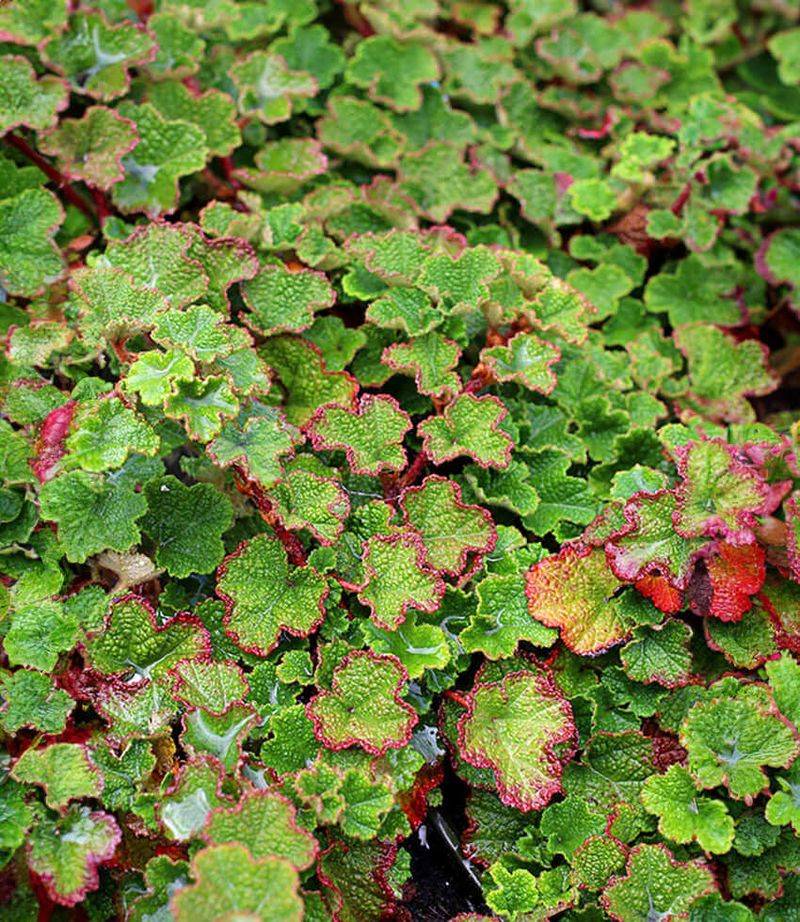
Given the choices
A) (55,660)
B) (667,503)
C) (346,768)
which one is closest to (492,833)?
(346,768)

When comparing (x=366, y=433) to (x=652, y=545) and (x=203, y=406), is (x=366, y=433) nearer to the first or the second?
(x=203, y=406)

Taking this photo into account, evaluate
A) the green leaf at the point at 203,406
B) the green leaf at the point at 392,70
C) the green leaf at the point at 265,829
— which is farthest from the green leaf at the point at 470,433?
the green leaf at the point at 392,70

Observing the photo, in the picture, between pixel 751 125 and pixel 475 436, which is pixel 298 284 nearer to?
pixel 475 436

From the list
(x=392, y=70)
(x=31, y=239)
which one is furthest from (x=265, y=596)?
(x=392, y=70)

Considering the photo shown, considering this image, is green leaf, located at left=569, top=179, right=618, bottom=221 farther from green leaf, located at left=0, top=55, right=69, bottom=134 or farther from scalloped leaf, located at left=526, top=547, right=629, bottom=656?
green leaf, located at left=0, top=55, right=69, bottom=134

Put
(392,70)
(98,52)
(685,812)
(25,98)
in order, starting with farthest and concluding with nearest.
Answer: (392,70)
(98,52)
(25,98)
(685,812)

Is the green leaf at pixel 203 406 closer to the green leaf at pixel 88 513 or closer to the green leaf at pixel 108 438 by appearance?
the green leaf at pixel 108 438

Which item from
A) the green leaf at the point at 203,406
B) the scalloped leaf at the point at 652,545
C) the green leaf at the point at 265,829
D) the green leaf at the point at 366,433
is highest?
the green leaf at the point at 203,406
